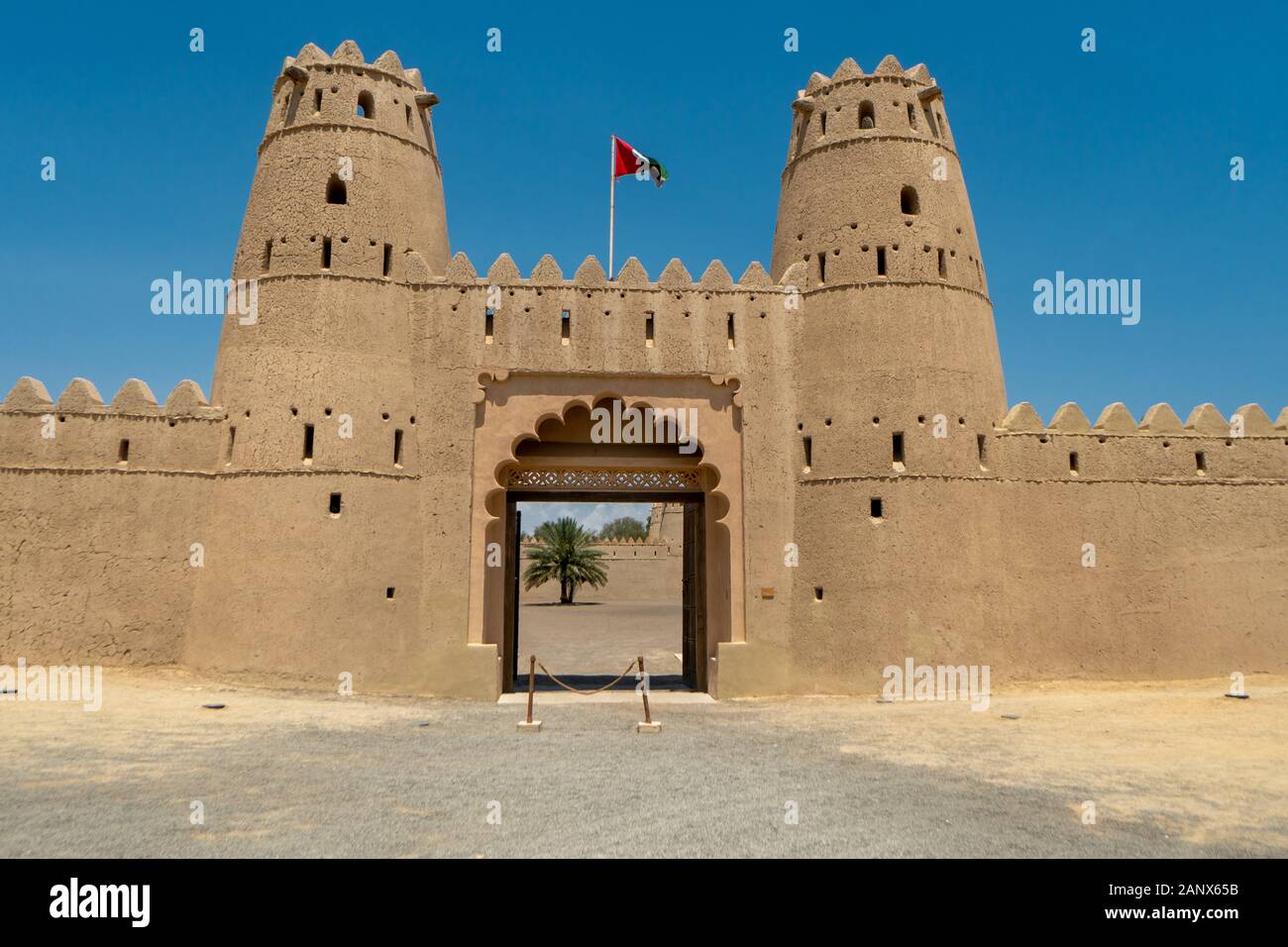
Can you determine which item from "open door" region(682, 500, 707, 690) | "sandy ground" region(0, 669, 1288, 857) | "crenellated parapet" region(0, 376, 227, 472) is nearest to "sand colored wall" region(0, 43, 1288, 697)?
"crenellated parapet" region(0, 376, 227, 472)

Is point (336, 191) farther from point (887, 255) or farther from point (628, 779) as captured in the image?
point (628, 779)

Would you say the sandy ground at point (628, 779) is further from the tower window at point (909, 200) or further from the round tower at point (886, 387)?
the tower window at point (909, 200)

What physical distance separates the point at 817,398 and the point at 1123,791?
9.82 meters

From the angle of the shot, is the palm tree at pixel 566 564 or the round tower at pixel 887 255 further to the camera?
the palm tree at pixel 566 564

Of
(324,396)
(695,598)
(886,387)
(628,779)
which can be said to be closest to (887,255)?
(886,387)

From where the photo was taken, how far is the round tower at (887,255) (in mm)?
17578

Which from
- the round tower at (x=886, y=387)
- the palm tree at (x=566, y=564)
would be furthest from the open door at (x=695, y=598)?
the palm tree at (x=566, y=564)

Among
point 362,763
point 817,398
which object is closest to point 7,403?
point 362,763

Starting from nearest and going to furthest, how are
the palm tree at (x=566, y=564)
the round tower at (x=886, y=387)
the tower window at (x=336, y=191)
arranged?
the round tower at (x=886, y=387)
the tower window at (x=336, y=191)
the palm tree at (x=566, y=564)

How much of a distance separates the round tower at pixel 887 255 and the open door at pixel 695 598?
3.41m

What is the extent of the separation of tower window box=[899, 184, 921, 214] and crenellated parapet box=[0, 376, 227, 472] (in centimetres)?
1413

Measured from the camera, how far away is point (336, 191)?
17719mm
